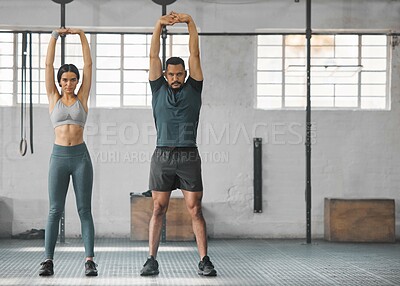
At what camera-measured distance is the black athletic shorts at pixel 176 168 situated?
5.36m

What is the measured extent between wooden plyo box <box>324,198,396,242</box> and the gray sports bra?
430cm

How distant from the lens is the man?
532 centimetres

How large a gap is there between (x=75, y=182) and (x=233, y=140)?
415 cm

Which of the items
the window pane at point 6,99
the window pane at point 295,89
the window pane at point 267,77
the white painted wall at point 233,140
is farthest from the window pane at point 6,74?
the window pane at point 295,89

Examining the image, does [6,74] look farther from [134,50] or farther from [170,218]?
[170,218]

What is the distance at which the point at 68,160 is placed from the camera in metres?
5.35

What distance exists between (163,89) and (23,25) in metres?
4.35

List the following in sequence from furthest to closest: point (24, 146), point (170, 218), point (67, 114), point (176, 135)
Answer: point (24, 146), point (170, 218), point (67, 114), point (176, 135)

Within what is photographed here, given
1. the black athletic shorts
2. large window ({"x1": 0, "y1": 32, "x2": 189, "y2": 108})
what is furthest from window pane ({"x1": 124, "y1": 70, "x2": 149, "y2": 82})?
the black athletic shorts

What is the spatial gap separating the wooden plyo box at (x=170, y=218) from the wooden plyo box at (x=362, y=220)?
1725 mm

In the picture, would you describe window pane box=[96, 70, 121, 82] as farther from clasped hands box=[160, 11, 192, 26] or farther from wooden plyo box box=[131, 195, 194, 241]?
clasped hands box=[160, 11, 192, 26]

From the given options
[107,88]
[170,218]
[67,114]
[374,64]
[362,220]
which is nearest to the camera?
[67,114]

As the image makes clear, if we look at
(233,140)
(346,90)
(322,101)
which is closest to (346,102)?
(346,90)

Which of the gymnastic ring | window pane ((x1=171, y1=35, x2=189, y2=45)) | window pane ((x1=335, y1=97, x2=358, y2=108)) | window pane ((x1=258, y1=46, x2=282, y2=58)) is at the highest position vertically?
window pane ((x1=171, y1=35, x2=189, y2=45))
